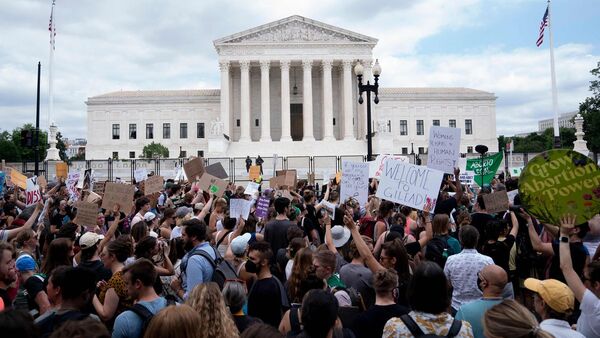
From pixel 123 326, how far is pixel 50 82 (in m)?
39.7

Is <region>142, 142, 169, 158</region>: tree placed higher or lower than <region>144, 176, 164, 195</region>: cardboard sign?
higher

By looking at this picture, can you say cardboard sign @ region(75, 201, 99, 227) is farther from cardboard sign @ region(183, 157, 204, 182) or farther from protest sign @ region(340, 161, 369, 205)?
protest sign @ region(340, 161, 369, 205)

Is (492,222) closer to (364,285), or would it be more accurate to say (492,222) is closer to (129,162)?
(364,285)

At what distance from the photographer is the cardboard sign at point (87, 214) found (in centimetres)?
775

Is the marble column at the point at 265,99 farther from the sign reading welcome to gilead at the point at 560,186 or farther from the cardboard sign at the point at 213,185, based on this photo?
the sign reading welcome to gilead at the point at 560,186

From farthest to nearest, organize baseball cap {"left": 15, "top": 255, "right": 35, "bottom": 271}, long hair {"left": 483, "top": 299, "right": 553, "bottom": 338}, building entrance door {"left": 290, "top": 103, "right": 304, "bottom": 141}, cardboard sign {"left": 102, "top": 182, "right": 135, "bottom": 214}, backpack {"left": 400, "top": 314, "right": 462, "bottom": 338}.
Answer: building entrance door {"left": 290, "top": 103, "right": 304, "bottom": 141}, cardboard sign {"left": 102, "top": 182, "right": 135, "bottom": 214}, baseball cap {"left": 15, "top": 255, "right": 35, "bottom": 271}, backpack {"left": 400, "top": 314, "right": 462, "bottom": 338}, long hair {"left": 483, "top": 299, "right": 553, "bottom": 338}

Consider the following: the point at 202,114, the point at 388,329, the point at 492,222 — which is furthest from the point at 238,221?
the point at 202,114

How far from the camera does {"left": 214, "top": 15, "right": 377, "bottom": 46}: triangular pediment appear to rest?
59.7m

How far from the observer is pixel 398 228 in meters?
7.62

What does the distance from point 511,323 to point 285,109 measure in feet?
189

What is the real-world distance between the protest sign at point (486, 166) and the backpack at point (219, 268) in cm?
867

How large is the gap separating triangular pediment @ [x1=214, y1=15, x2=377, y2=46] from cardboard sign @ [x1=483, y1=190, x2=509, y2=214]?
2136 inches

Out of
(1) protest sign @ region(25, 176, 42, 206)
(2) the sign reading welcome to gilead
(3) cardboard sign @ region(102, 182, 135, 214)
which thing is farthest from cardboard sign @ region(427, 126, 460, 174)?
(1) protest sign @ region(25, 176, 42, 206)

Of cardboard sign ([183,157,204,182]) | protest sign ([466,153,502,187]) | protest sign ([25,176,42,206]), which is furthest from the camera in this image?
protest sign ([466,153,502,187])
